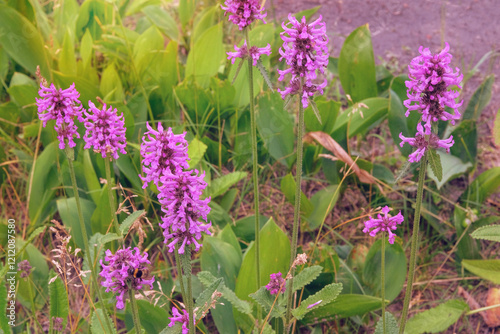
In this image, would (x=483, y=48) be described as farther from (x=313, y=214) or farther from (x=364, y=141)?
(x=313, y=214)

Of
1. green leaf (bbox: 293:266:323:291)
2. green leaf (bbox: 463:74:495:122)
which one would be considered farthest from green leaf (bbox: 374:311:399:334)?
green leaf (bbox: 463:74:495:122)

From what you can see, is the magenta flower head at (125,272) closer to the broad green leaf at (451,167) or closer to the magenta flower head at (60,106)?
the magenta flower head at (60,106)

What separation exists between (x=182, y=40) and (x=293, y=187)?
190 centimetres

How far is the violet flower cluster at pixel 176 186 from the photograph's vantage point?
1547 mm

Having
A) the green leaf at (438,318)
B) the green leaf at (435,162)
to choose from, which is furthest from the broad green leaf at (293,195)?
the green leaf at (435,162)

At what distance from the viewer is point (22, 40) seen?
3650 millimetres

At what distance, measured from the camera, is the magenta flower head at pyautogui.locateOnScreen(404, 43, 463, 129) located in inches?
61.6

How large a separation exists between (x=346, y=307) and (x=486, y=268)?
73cm

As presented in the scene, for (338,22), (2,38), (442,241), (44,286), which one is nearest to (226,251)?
(44,286)

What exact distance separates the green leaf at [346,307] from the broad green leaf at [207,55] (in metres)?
1.78

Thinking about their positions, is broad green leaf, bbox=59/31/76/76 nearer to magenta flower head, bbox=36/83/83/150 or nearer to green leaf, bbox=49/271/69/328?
green leaf, bbox=49/271/69/328

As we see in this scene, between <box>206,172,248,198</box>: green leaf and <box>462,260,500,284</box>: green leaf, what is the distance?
1188mm

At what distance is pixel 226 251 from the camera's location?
8.87 feet

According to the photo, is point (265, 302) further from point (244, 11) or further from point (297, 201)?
point (244, 11)
